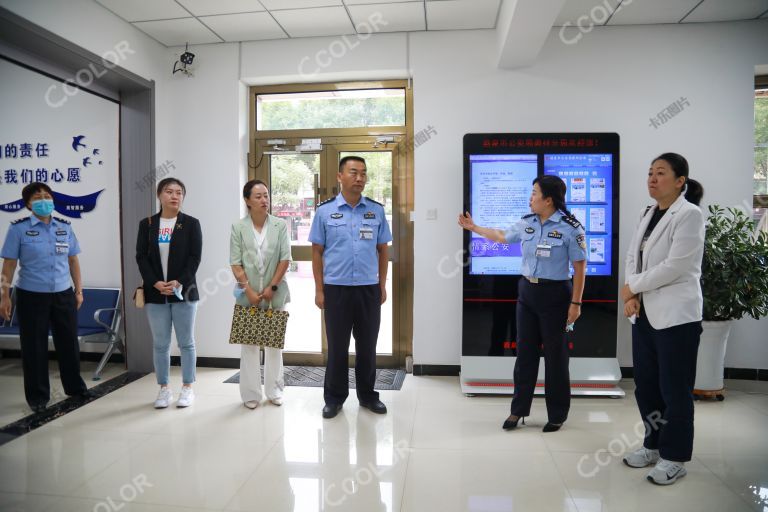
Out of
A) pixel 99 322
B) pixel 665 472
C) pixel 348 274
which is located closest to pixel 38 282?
pixel 99 322

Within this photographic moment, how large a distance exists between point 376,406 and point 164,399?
5.01 feet

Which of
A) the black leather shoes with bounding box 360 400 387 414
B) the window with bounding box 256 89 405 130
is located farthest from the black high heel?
the window with bounding box 256 89 405 130

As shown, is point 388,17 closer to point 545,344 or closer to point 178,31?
point 178,31

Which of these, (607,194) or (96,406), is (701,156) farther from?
(96,406)

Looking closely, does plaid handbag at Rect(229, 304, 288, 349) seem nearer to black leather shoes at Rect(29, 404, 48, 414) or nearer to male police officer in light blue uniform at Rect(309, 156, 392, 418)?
male police officer in light blue uniform at Rect(309, 156, 392, 418)

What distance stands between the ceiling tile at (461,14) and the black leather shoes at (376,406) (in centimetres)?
300

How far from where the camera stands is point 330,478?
2.35 metres

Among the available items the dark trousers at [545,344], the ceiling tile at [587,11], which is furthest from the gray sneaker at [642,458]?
the ceiling tile at [587,11]

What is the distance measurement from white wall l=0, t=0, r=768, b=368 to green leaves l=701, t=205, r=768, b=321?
1.99ft

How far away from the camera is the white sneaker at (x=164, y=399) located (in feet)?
11.0

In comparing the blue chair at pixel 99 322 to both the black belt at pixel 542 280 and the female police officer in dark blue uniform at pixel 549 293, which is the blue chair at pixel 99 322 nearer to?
the female police officer in dark blue uniform at pixel 549 293

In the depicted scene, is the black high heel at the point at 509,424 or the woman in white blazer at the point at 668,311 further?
the black high heel at the point at 509,424

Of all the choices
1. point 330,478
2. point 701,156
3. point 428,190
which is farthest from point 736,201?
point 330,478

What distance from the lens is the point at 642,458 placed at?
2459 millimetres
